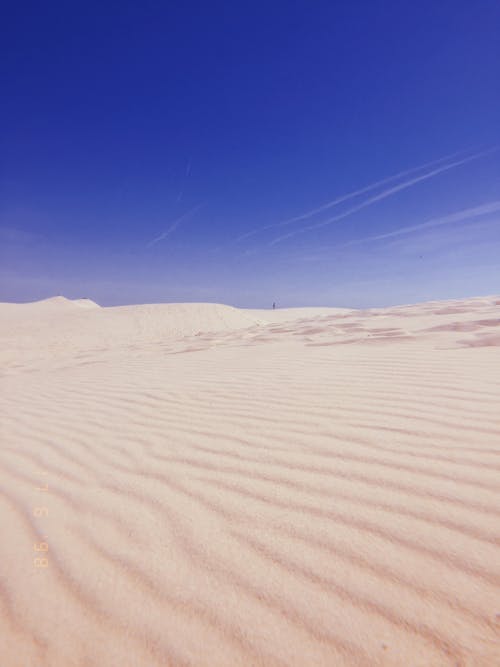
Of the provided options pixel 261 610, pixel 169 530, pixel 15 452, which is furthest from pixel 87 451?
pixel 261 610

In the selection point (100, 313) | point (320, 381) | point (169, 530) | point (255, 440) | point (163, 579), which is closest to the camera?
point (163, 579)

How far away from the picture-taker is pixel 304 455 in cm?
193

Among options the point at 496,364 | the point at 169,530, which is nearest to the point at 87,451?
the point at 169,530

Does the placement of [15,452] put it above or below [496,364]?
below

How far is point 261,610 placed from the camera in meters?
1.09

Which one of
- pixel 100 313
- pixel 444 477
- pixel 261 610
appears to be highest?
pixel 100 313

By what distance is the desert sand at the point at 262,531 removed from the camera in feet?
3.33

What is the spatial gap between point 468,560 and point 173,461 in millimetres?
1509

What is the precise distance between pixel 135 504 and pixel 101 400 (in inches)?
85.8

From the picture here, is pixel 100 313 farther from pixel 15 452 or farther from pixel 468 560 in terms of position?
pixel 468 560

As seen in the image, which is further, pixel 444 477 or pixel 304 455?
pixel 304 455

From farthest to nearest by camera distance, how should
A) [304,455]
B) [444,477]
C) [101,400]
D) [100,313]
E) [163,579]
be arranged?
1. [100,313]
2. [101,400]
3. [304,455]
4. [444,477]
5. [163,579]

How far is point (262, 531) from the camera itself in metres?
1.40

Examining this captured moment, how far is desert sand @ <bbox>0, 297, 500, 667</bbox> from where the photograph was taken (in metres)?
1.02
